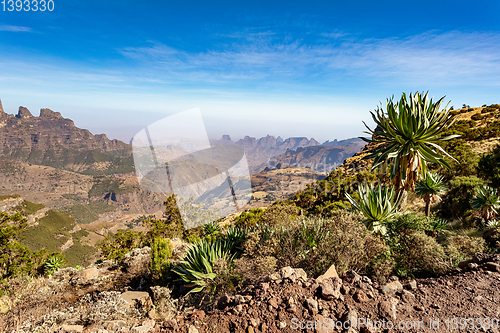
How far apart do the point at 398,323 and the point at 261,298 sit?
174cm

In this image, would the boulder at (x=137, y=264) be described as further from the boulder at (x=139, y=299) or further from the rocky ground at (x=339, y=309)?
the rocky ground at (x=339, y=309)

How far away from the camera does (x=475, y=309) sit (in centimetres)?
313

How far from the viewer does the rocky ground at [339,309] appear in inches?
111

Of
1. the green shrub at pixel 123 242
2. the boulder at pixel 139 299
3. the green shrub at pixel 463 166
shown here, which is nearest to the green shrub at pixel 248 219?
the boulder at pixel 139 299

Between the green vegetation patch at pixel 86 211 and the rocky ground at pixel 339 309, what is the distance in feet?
546

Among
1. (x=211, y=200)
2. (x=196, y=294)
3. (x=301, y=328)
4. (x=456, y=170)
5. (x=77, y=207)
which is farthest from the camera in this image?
(x=77, y=207)

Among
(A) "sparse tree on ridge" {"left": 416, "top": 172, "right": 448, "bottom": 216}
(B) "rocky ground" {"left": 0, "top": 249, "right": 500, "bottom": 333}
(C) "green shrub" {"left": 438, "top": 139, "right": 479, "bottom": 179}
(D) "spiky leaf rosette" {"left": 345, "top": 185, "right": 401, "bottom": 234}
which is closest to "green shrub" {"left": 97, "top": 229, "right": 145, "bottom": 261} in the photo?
(B) "rocky ground" {"left": 0, "top": 249, "right": 500, "bottom": 333}

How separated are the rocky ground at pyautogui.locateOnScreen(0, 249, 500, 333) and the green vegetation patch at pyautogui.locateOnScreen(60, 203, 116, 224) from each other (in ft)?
546

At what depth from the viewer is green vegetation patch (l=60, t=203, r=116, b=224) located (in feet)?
453

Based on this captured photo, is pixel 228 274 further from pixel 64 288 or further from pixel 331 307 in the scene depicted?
pixel 64 288

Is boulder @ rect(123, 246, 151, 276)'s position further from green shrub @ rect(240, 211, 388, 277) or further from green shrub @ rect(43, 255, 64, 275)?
green shrub @ rect(240, 211, 388, 277)

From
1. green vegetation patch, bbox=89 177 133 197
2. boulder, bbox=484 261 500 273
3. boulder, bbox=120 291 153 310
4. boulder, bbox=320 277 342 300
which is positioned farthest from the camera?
green vegetation patch, bbox=89 177 133 197

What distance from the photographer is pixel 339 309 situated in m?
3.04

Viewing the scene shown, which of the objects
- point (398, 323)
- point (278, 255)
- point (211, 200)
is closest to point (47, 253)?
point (211, 200)
